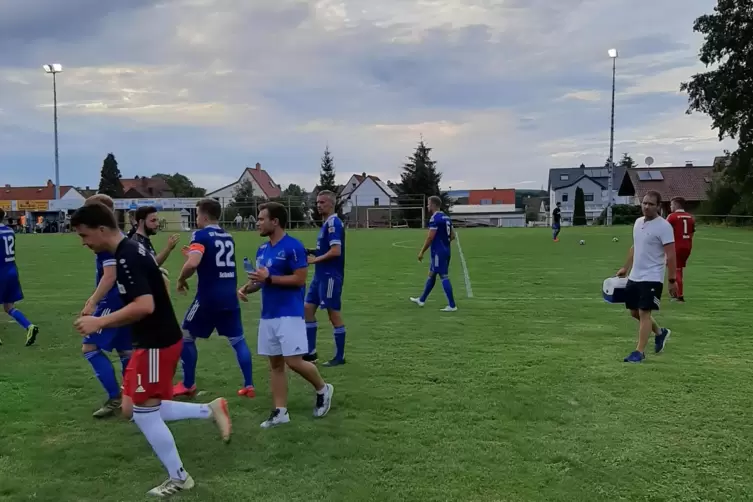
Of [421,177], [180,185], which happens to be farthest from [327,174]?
[180,185]

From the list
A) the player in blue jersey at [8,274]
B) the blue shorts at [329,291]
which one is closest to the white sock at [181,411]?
Answer: the blue shorts at [329,291]

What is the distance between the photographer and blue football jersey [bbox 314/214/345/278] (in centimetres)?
676

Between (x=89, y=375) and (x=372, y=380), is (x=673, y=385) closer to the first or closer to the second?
(x=372, y=380)

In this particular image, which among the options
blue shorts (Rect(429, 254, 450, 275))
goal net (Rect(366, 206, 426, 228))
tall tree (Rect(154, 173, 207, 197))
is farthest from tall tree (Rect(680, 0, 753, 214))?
tall tree (Rect(154, 173, 207, 197))

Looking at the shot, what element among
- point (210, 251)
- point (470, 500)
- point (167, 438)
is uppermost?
point (210, 251)

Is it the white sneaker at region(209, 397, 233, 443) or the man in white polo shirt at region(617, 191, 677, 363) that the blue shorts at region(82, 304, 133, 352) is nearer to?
the white sneaker at region(209, 397, 233, 443)

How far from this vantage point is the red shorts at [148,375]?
3.72 metres

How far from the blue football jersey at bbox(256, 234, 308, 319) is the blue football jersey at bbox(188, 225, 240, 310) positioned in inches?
29.8

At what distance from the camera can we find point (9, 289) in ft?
27.9

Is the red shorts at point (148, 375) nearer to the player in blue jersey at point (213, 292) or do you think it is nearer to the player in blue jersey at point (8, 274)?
the player in blue jersey at point (213, 292)

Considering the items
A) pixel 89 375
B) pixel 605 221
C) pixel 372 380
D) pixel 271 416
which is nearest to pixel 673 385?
pixel 372 380

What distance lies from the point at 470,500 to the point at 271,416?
1.96 meters

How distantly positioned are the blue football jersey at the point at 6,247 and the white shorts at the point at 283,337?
519 cm

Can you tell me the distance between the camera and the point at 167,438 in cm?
381
